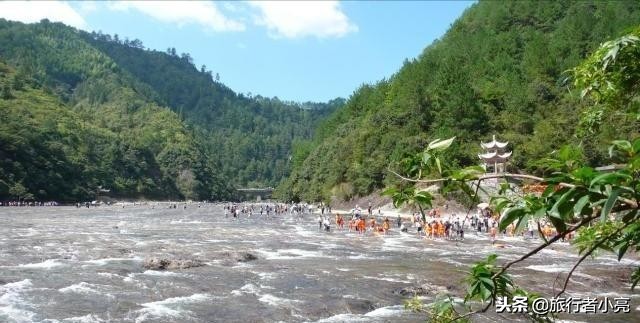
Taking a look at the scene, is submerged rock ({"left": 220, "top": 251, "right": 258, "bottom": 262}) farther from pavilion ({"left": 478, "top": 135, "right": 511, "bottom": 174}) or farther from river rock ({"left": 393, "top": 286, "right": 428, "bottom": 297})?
pavilion ({"left": 478, "top": 135, "right": 511, "bottom": 174})

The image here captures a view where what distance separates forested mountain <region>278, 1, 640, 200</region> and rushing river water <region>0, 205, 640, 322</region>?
30.4 meters

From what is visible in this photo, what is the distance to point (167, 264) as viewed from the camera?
23.2 metres

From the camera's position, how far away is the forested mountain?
72500 mm

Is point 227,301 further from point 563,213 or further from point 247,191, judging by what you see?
point 247,191

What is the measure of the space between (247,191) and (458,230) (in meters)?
155

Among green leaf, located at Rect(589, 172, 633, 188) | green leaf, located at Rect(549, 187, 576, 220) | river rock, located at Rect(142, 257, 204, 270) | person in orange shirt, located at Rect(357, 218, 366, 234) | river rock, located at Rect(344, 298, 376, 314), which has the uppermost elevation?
green leaf, located at Rect(589, 172, 633, 188)

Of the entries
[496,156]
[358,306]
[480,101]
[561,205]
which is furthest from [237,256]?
[480,101]

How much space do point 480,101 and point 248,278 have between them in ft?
225

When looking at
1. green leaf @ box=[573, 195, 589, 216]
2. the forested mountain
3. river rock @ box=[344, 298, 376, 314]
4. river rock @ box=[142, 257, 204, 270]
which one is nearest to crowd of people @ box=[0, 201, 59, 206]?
the forested mountain

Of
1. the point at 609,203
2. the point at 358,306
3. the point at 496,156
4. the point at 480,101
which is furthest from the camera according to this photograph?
the point at 480,101

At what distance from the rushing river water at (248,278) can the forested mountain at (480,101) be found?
99.8 feet

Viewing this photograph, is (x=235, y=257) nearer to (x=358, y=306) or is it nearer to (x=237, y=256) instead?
(x=237, y=256)

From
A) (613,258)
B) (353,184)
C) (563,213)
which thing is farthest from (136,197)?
(563,213)

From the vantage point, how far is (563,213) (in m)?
2.51
